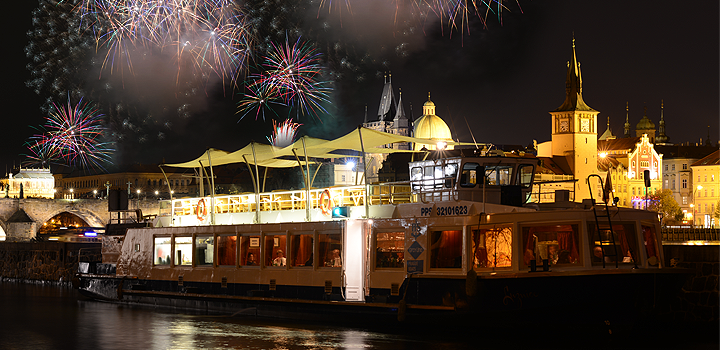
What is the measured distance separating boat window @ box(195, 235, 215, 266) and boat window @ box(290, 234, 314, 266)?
11.6ft

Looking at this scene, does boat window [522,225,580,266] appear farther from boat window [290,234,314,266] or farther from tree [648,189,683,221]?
tree [648,189,683,221]

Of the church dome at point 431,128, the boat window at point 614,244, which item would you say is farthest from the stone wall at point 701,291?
the church dome at point 431,128

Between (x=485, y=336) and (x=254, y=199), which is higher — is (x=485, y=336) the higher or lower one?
the lower one

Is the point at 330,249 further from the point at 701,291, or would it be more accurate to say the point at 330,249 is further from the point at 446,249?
the point at 701,291

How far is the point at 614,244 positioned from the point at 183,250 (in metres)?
13.6

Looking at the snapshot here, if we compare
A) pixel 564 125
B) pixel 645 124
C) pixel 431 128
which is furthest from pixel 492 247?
pixel 645 124

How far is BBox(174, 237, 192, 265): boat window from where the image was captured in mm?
25031

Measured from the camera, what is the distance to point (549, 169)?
417 ft

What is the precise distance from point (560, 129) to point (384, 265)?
118710mm

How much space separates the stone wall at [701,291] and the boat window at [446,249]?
6.59 meters

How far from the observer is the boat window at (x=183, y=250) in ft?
82.1

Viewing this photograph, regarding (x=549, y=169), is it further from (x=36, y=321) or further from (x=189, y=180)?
(x=36, y=321)

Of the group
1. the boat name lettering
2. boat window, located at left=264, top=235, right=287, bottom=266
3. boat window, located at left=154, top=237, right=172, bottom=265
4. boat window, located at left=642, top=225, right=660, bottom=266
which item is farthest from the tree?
the boat name lettering

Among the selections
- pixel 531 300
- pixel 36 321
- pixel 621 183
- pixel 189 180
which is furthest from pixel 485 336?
pixel 189 180
